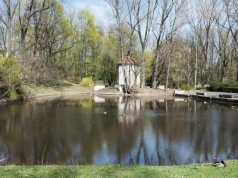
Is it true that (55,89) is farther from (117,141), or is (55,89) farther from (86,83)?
(117,141)

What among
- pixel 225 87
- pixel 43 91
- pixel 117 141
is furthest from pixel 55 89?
pixel 117 141

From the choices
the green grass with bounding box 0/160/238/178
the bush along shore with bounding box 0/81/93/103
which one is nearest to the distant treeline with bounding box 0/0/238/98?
the bush along shore with bounding box 0/81/93/103

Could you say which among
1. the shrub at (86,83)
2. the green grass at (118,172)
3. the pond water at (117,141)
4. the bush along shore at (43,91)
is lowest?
the pond water at (117,141)

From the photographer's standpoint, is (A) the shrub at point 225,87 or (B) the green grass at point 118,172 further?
(A) the shrub at point 225,87

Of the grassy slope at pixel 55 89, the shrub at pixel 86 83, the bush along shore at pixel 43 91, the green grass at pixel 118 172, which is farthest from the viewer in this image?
the shrub at pixel 86 83

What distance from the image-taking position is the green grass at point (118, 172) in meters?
5.17

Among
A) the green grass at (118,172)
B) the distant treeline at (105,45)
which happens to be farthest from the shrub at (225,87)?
the green grass at (118,172)

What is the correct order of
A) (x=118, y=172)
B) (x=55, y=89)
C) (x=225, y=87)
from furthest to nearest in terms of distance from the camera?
1. (x=55, y=89)
2. (x=225, y=87)
3. (x=118, y=172)

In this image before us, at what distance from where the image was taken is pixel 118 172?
540cm

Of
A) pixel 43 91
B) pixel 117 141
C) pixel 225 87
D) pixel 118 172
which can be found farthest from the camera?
pixel 43 91

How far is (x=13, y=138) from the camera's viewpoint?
33.2 feet

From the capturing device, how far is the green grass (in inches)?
204

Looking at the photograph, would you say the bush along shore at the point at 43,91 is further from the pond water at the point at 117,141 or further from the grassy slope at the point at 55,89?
the pond water at the point at 117,141

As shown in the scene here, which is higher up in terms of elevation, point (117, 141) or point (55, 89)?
point (55, 89)
